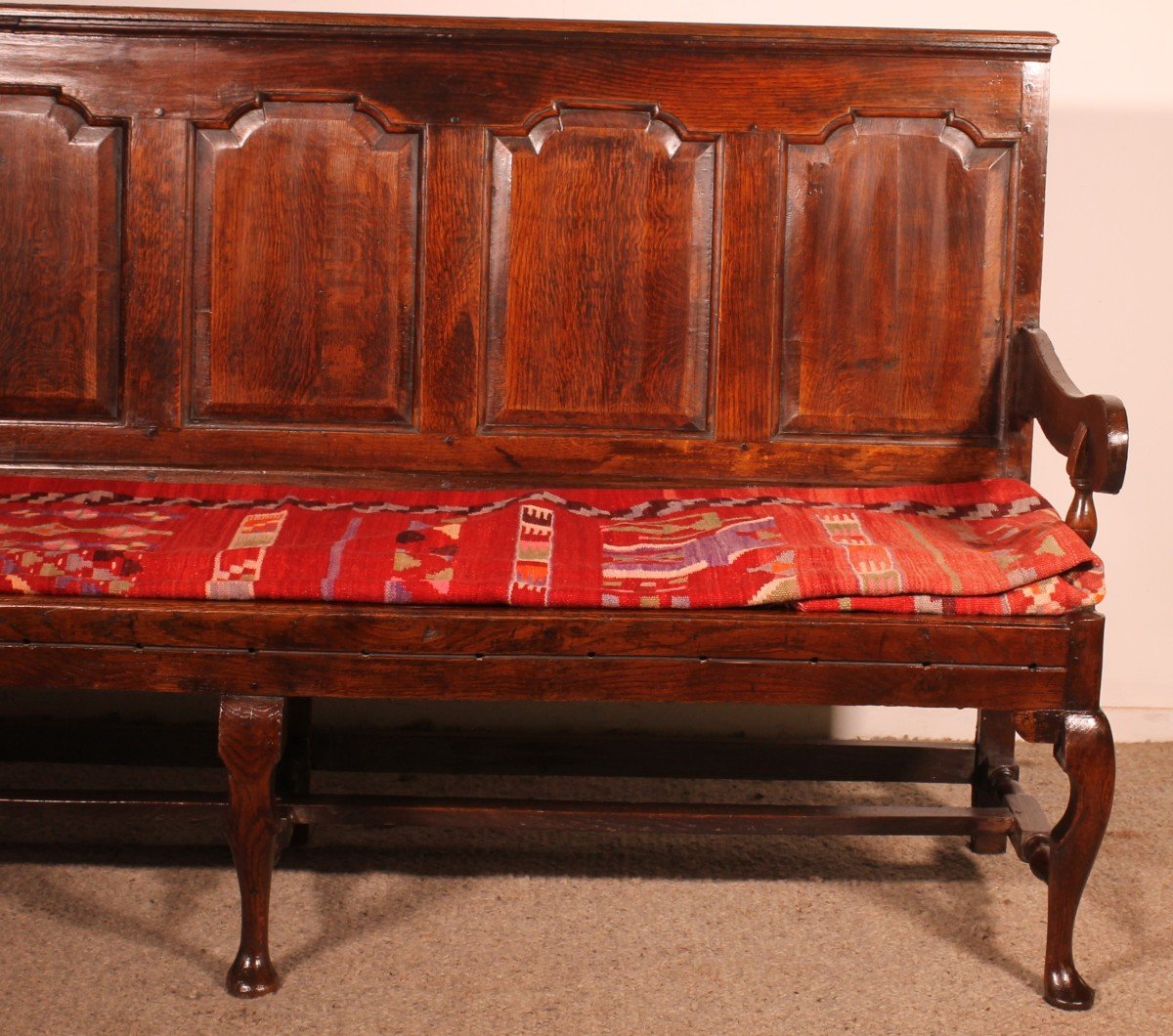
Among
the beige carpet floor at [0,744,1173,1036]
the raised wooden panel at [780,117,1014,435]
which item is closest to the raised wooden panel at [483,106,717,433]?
the raised wooden panel at [780,117,1014,435]

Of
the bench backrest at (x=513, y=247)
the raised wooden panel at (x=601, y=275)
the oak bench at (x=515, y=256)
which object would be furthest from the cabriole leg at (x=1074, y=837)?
the raised wooden panel at (x=601, y=275)

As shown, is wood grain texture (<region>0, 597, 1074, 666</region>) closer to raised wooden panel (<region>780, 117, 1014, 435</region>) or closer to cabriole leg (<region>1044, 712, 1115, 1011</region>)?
cabriole leg (<region>1044, 712, 1115, 1011</region>)

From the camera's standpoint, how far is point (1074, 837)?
1.94 m

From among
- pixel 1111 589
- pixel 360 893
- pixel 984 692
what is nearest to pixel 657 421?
pixel 984 692

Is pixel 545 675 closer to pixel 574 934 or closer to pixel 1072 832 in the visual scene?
pixel 574 934

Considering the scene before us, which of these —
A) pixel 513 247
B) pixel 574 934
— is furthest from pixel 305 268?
pixel 574 934

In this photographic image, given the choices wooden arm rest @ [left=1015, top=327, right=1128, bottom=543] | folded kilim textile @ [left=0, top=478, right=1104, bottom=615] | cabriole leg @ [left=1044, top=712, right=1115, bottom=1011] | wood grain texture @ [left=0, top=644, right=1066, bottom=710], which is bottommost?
cabriole leg @ [left=1044, top=712, right=1115, bottom=1011]

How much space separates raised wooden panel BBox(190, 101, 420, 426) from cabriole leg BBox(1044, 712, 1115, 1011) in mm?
1315

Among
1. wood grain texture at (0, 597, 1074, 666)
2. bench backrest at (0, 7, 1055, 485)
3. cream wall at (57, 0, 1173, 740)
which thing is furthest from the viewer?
cream wall at (57, 0, 1173, 740)

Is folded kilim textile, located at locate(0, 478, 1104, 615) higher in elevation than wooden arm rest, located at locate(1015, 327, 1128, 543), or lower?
lower

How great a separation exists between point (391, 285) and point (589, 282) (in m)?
0.37

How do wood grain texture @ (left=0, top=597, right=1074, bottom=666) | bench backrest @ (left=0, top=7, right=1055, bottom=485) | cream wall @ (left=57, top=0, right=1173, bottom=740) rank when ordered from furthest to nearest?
cream wall @ (left=57, top=0, right=1173, bottom=740)
bench backrest @ (left=0, top=7, right=1055, bottom=485)
wood grain texture @ (left=0, top=597, right=1074, bottom=666)

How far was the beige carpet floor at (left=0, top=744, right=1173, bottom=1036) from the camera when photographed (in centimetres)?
190

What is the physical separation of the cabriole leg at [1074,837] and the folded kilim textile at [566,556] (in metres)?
0.20
